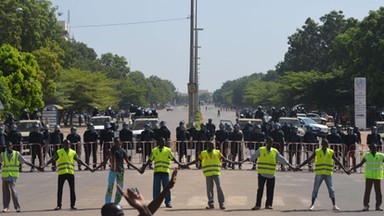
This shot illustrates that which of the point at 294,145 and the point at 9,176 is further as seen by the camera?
the point at 294,145

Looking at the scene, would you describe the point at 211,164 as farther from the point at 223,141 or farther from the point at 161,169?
the point at 223,141

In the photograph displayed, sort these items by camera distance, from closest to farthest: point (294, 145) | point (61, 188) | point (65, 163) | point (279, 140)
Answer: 1. point (61, 188)
2. point (65, 163)
3. point (279, 140)
4. point (294, 145)

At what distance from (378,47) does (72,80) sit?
102ft

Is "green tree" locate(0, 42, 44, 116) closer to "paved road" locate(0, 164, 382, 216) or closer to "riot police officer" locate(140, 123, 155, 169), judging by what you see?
"riot police officer" locate(140, 123, 155, 169)

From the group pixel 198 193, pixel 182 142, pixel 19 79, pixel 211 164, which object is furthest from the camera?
pixel 19 79

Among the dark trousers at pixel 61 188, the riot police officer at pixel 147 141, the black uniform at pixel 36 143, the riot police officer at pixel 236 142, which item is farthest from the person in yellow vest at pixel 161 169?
the riot police officer at pixel 236 142

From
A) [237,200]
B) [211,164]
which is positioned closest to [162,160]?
[211,164]

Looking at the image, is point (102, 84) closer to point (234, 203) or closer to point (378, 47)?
point (378, 47)

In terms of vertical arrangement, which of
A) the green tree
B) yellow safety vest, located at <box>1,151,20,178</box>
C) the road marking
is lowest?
the road marking

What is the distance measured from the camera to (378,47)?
7056 centimetres

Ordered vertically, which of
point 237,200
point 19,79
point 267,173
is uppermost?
point 19,79

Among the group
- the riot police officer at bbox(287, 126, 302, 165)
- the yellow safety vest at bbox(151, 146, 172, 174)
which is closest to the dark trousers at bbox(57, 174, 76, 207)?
the yellow safety vest at bbox(151, 146, 172, 174)

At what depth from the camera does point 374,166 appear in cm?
1867

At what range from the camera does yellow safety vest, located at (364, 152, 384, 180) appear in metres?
18.6
